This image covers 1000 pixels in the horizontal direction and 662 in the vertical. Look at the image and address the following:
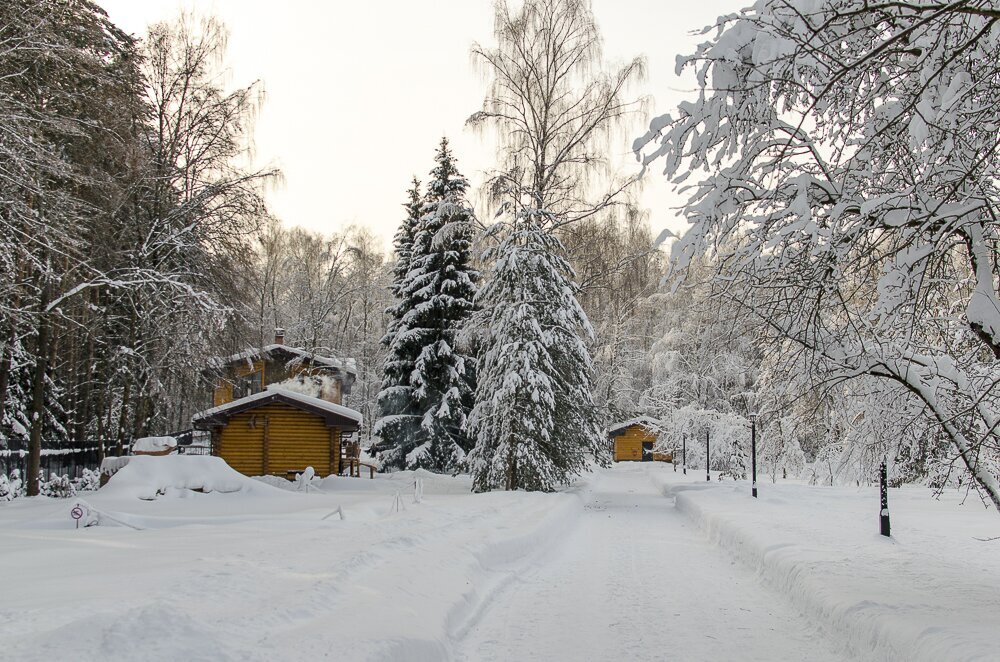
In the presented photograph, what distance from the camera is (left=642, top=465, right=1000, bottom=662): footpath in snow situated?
568 centimetres

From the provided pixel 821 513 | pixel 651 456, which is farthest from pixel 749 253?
pixel 651 456

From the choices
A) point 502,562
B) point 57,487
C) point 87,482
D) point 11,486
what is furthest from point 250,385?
point 502,562

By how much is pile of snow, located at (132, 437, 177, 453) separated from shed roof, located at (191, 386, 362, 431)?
7072mm

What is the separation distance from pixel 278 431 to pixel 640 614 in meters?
21.2

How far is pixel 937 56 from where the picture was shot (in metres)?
5.60

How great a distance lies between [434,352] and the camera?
3023cm

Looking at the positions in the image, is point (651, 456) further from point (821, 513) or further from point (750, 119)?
point (750, 119)

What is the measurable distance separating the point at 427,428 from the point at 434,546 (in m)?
20.2

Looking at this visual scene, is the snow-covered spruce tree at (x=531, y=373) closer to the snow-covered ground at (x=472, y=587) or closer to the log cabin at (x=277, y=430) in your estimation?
the snow-covered ground at (x=472, y=587)

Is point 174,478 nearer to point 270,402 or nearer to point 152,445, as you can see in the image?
point 152,445

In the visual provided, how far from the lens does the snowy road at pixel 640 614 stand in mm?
6391

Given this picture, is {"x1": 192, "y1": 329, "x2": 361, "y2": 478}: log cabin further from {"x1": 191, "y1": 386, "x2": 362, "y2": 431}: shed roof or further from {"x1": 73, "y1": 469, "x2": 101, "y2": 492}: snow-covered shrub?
{"x1": 73, "y1": 469, "x2": 101, "y2": 492}: snow-covered shrub

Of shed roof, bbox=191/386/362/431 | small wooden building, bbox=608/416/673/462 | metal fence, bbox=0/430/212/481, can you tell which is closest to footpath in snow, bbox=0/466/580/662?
metal fence, bbox=0/430/212/481

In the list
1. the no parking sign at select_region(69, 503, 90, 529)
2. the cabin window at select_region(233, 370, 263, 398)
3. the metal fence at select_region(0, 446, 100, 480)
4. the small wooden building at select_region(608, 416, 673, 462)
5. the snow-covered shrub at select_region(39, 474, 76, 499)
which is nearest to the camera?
the no parking sign at select_region(69, 503, 90, 529)
